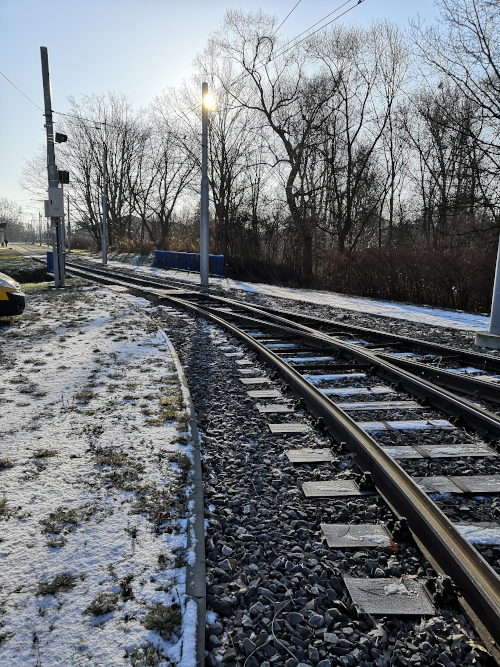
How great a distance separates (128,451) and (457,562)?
2.63 meters

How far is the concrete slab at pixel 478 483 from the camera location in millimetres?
3449

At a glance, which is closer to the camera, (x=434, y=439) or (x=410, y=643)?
(x=410, y=643)

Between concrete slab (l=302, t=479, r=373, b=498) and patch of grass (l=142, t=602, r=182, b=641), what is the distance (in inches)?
54.2

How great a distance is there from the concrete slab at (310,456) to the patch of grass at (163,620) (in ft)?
6.06

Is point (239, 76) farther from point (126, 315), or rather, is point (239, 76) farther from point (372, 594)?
point (372, 594)

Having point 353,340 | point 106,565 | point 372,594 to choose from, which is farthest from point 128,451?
point 353,340

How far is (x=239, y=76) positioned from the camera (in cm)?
2920

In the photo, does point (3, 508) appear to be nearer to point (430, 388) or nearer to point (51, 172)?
point (430, 388)

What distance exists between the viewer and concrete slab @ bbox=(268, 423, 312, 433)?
4578 mm

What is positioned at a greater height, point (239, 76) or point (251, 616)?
point (239, 76)

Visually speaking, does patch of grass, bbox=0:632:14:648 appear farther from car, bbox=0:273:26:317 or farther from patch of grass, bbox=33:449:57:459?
car, bbox=0:273:26:317

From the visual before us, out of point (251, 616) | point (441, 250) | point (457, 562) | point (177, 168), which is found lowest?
point (251, 616)

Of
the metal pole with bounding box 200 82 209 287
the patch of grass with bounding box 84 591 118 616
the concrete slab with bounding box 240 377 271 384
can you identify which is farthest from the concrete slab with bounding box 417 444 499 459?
the metal pole with bounding box 200 82 209 287

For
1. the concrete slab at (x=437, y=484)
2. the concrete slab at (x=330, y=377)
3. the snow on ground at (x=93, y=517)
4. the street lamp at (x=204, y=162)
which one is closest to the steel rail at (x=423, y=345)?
the concrete slab at (x=330, y=377)
